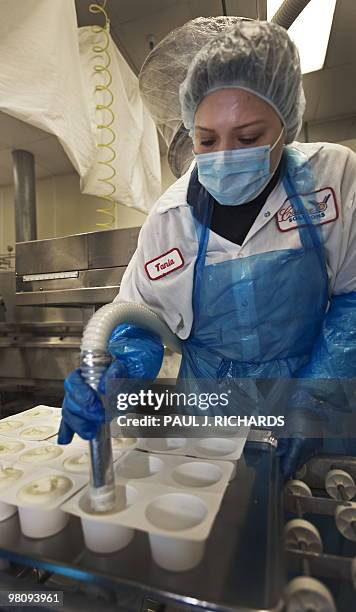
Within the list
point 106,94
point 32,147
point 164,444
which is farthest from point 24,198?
point 164,444

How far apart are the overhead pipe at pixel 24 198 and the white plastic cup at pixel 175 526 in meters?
2.44

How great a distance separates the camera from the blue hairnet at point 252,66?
0.75m

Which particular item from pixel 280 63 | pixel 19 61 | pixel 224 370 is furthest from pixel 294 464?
pixel 19 61

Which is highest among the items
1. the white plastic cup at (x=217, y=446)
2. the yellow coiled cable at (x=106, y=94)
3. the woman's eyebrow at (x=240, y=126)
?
the yellow coiled cable at (x=106, y=94)

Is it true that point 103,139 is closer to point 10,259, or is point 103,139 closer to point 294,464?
point 294,464

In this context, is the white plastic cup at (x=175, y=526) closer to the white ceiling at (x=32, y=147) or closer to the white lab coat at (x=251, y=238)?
the white lab coat at (x=251, y=238)

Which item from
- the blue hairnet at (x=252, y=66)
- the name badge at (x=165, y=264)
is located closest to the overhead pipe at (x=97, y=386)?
the name badge at (x=165, y=264)

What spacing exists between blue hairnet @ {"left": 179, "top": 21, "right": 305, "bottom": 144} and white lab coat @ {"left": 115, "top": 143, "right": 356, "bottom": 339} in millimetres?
199

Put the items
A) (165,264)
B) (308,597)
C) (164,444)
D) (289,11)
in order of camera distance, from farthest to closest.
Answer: (289,11), (165,264), (164,444), (308,597)

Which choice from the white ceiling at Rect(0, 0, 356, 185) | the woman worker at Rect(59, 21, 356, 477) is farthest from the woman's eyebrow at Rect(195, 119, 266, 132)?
the white ceiling at Rect(0, 0, 356, 185)

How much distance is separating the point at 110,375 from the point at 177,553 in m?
0.32

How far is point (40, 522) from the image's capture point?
0.48 meters

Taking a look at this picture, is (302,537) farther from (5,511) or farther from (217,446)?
(5,511)

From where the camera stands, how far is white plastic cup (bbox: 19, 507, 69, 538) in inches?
18.9
